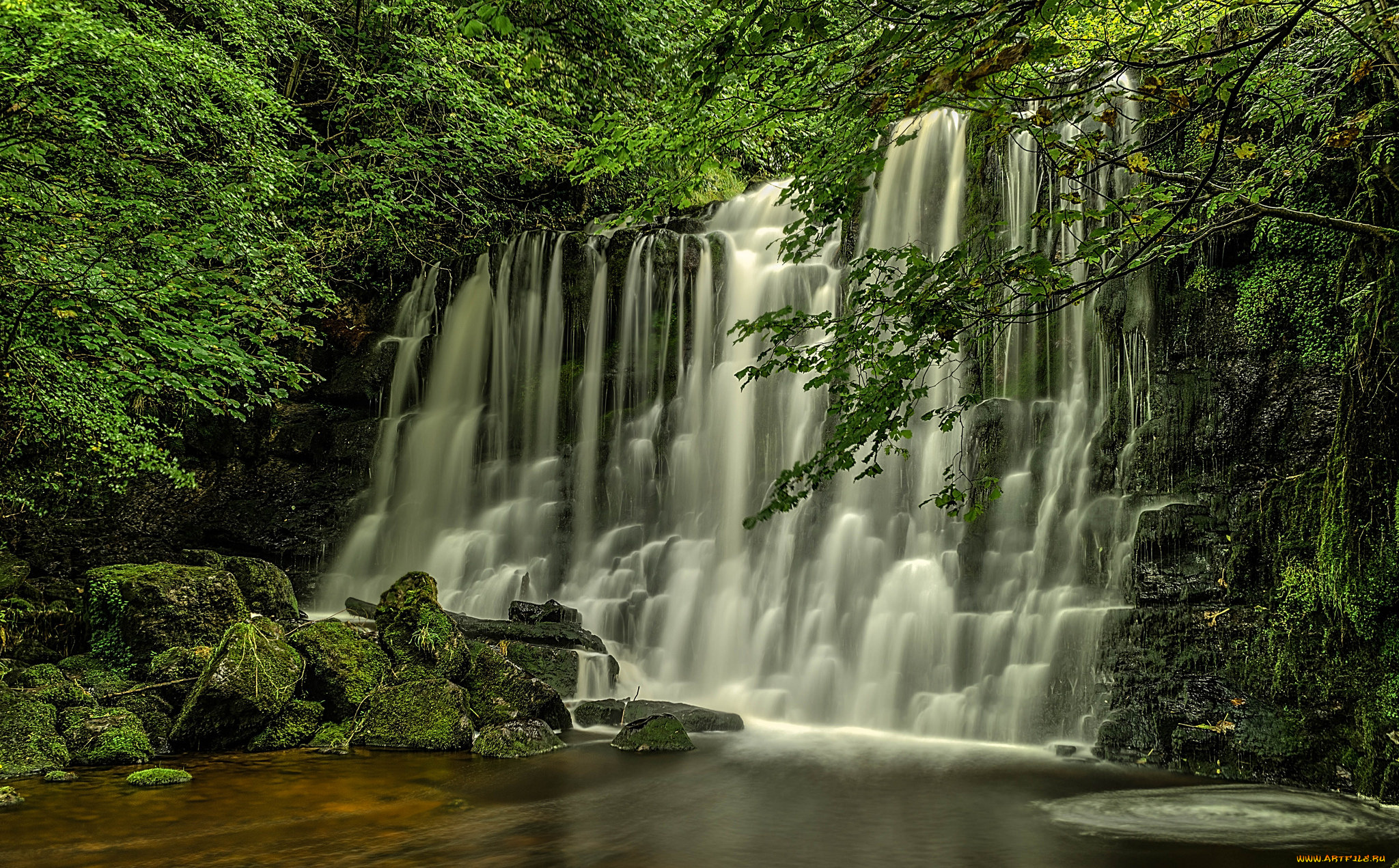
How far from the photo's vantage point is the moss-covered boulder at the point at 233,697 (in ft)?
23.5

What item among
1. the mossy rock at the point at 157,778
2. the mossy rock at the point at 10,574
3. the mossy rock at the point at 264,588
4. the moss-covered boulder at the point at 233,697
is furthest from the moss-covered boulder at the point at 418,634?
the mossy rock at the point at 10,574

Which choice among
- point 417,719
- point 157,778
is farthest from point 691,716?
point 157,778

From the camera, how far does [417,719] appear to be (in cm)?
769

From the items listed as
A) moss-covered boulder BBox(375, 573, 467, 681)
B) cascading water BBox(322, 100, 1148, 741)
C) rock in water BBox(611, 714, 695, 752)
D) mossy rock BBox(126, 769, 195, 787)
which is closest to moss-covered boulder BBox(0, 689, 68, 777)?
mossy rock BBox(126, 769, 195, 787)

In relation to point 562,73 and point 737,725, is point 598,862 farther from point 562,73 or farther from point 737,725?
point 562,73

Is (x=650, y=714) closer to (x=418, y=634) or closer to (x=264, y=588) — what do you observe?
(x=418, y=634)

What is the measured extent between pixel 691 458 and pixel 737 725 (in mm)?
5499

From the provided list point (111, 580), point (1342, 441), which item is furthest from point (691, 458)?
point (1342, 441)

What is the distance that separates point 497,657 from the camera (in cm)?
876

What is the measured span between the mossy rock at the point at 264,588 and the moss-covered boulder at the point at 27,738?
9.43ft

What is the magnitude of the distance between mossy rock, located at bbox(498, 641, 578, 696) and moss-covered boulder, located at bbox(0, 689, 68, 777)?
400 cm

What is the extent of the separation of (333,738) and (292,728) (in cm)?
39

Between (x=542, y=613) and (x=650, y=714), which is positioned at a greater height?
(x=542, y=613)

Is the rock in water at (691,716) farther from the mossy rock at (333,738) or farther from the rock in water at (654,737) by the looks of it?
the mossy rock at (333,738)
